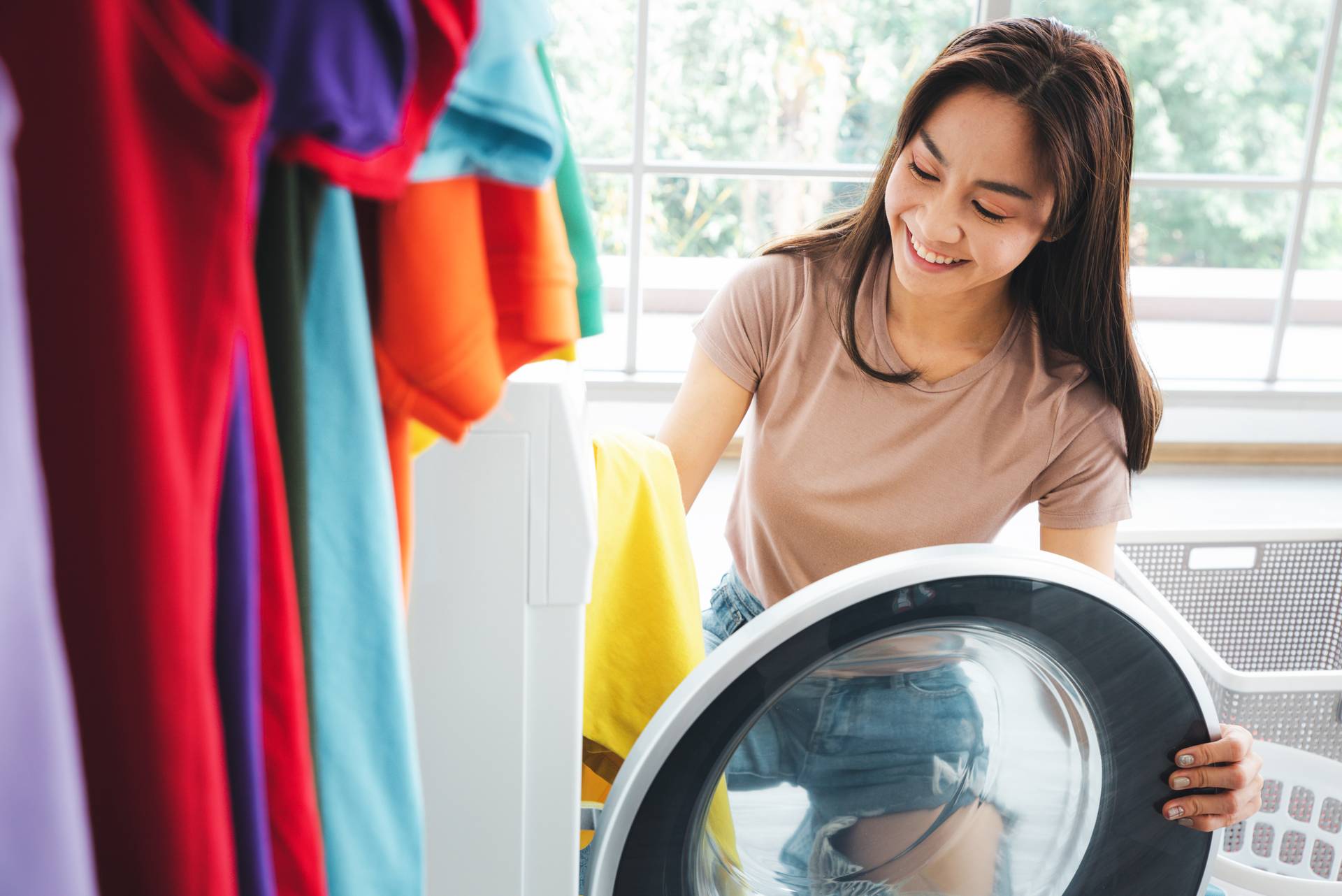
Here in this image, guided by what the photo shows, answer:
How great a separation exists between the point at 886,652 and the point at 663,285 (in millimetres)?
3787

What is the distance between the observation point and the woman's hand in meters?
0.87

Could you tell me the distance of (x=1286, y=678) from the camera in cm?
119

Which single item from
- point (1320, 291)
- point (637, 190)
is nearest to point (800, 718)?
point (637, 190)

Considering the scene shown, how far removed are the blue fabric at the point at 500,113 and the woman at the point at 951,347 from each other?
0.69 meters

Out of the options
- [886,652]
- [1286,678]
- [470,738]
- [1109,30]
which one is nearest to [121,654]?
[470,738]

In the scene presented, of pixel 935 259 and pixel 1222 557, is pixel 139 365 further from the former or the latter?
pixel 1222 557

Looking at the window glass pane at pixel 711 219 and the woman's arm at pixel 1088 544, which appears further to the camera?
the window glass pane at pixel 711 219

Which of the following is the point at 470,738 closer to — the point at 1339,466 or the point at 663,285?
the point at 1339,466

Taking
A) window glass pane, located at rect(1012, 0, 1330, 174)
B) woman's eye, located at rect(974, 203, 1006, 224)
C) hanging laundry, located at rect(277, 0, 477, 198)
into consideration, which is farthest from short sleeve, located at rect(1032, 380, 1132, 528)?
window glass pane, located at rect(1012, 0, 1330, 174)

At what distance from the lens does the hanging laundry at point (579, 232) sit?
524 mm

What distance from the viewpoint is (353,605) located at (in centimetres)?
46

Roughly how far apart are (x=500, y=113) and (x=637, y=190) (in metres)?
2.32

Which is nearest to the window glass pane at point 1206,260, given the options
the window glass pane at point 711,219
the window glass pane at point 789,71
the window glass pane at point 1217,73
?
the window glass pane at point 1217,73

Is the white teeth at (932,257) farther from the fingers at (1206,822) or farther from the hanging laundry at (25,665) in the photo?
the hanging laundry at (25,665)
